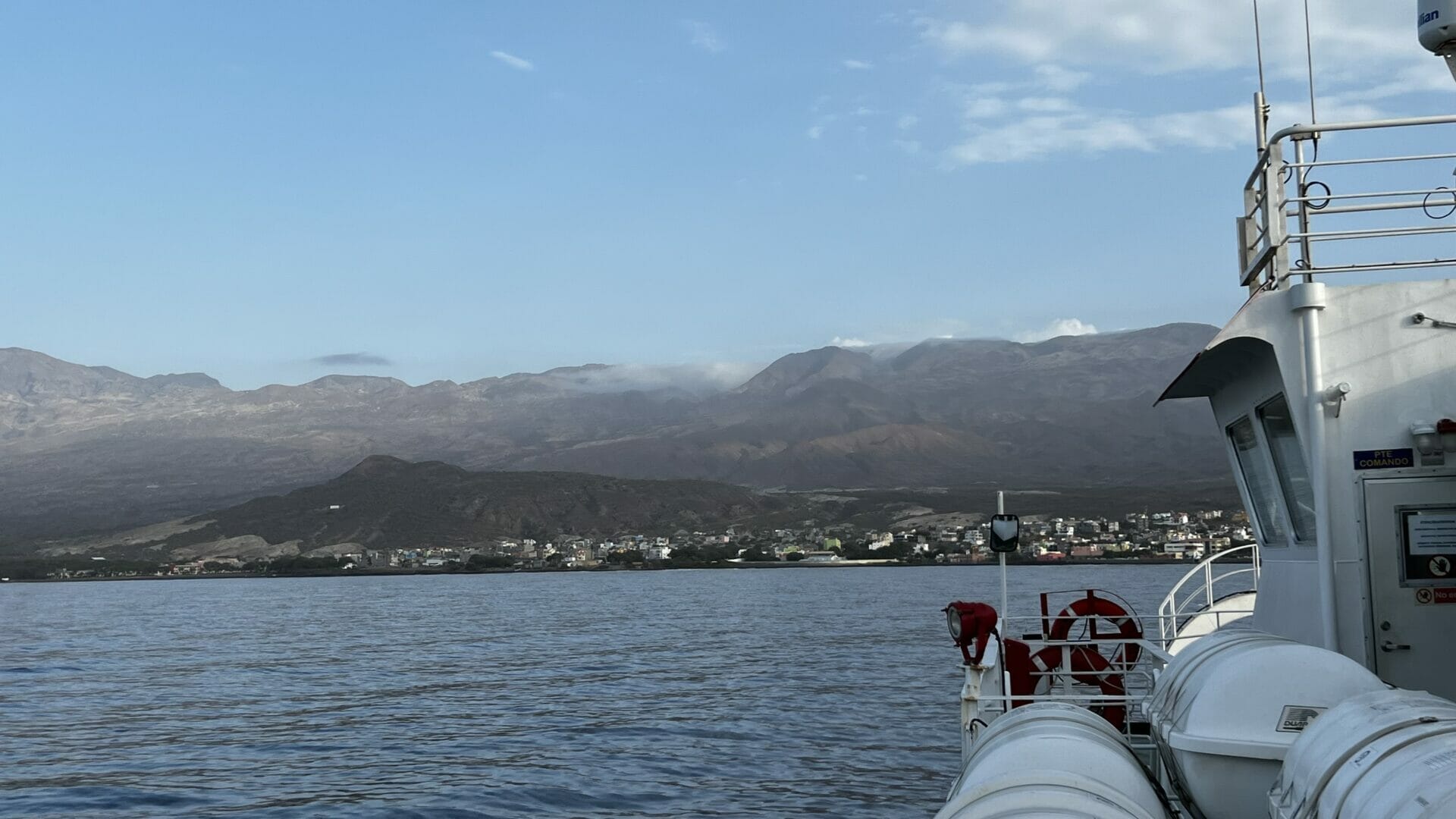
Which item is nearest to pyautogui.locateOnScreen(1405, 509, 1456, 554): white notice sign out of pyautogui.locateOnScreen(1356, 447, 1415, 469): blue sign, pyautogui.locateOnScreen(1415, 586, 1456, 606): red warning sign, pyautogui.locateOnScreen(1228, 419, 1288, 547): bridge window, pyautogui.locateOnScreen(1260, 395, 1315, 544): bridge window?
pyautogui.locateOnScreen(1415, 586, 1456, 606): red warning sign

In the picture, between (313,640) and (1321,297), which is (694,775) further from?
(313,640)

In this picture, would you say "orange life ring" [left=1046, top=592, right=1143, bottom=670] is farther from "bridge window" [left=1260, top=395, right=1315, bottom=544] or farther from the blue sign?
the blue sign

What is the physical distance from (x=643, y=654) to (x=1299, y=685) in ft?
166

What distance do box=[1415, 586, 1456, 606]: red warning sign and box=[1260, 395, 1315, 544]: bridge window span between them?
129 cm

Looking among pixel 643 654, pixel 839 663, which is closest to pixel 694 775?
pixel 839 663

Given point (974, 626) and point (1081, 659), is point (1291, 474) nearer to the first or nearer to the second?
point (974, 626)

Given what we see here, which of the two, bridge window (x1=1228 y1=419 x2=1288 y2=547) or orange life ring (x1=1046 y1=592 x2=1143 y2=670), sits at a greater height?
bridge window (x1=1228 y1=419 x2=1288 y2=547)

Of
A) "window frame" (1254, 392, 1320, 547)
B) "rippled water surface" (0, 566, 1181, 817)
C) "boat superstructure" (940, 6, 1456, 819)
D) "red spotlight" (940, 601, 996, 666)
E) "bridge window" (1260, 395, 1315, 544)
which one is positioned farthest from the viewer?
"rippled water surface" (0, 566, 1181, 817)

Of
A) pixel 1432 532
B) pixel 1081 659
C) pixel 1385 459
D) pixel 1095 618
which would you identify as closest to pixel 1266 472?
pixel 1385 459

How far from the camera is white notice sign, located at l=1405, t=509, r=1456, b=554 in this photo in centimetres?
1152

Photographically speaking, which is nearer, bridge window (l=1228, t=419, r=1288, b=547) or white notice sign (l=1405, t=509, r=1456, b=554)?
white notice sign (l=1405, t=509, r=1456, b=554)

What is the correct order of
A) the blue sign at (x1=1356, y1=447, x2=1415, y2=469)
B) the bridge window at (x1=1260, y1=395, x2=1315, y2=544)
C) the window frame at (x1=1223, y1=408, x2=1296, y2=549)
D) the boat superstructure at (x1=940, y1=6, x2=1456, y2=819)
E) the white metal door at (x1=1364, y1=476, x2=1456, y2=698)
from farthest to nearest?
the window frame at (x1=1223, y1=408, x2=1296, y2=549) < the bridge window at (x1=1260, y1=395, x2=1315, y2=544) < the blue sign at (x1=1356, y1=447, x2=1415, y2=469) < the white metal door at (x1=1364, y1=476, x2=1456, y2=698) < the boat superstructure at (x1=940, y1=6, x2=1456, y2=819)

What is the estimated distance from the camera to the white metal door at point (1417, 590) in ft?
37.8

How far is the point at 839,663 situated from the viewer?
165ft
